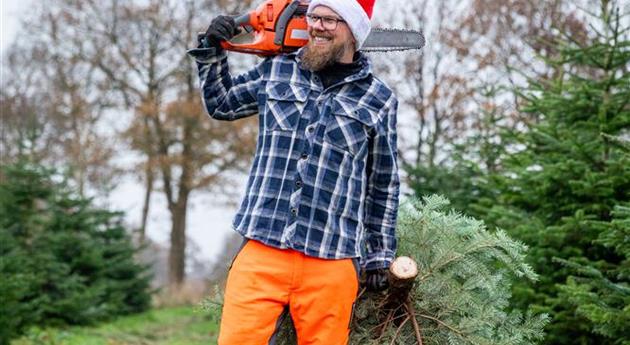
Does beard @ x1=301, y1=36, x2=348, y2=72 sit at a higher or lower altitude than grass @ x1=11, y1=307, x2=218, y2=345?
higher

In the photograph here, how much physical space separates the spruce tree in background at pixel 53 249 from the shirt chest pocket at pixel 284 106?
5095mm

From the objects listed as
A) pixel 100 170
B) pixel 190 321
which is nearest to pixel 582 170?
pixel 190 321

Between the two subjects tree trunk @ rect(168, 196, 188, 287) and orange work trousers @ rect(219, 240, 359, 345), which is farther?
tree trunk @ rect(168, 196, 188, 287)

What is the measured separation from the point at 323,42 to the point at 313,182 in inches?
20.4

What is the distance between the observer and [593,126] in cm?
605

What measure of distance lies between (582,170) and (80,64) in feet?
63.4

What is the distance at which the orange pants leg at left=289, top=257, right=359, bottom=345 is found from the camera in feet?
8.99

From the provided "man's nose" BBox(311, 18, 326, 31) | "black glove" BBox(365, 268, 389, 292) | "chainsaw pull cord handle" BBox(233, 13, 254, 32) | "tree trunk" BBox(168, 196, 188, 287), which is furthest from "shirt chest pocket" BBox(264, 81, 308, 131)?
"tree trunk" BBox(168, 196, 188, 287)

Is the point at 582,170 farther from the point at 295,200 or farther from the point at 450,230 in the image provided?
the point at 295,200

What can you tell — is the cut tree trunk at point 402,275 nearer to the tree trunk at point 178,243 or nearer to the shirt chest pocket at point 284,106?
the shirt chest pocket at point 284,106

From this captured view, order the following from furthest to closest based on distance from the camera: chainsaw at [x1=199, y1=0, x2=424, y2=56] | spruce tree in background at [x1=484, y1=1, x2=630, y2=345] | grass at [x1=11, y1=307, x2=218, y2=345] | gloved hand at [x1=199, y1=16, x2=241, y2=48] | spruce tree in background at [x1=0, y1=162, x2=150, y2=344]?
spruce tree in background at [x1=0, y1=162, x2=150, y2=344], grass at [x1=11, y1=307, x2=218, y2=345], spruce tree in background at [x1=484, y1=1, x2=630, y2=345], chainsaw at [x1=199, y1=0, x2=424, y2=56], gloved hand at [x1=199, y1=16, x2=241, y2=48]

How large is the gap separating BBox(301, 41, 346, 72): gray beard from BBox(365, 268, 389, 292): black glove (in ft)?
2.66

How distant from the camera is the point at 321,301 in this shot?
108 inches

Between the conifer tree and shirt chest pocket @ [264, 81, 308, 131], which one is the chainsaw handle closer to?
shirt chest pocket @ [264, 81, 308, 131]
